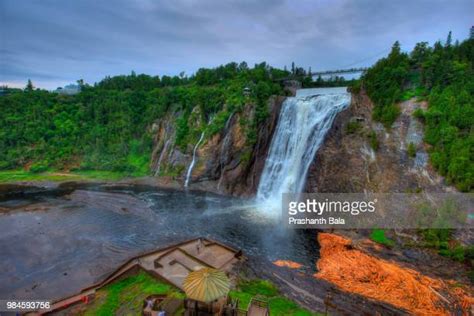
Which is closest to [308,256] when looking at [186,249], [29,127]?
[186,249]

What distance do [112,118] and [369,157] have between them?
5382 cm

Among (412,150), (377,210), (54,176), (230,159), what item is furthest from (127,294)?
(54,176)

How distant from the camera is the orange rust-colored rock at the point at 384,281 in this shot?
16172 mm

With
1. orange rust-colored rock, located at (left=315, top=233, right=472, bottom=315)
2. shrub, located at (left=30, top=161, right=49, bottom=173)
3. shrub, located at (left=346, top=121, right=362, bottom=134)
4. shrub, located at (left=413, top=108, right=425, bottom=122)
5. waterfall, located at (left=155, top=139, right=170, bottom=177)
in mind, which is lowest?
orange rust-colored rock, located at (left=315, top=233, right=472, bottom=315)

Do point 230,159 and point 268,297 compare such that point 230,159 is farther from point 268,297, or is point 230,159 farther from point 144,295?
point 144,295

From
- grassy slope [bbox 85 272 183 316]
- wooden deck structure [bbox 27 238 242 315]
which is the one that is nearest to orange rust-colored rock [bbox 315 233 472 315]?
wooden deck structure [bbox 27 238 242 315]

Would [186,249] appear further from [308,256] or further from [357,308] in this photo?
[357,308]

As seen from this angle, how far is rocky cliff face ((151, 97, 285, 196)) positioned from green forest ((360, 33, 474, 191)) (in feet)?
45.8

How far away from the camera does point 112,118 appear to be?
202 feet

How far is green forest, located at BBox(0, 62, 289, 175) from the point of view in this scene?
47.1 meters

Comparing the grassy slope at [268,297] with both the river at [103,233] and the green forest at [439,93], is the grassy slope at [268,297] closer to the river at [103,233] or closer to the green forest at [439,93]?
the river at [103,233]

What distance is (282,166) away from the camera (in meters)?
36.1

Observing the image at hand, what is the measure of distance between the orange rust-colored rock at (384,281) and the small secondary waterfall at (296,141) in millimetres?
12982

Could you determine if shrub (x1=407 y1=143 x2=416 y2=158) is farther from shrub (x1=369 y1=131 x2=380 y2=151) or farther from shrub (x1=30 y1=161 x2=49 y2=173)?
shrub (x1=30 y1=161 x2=49 y2=173)
